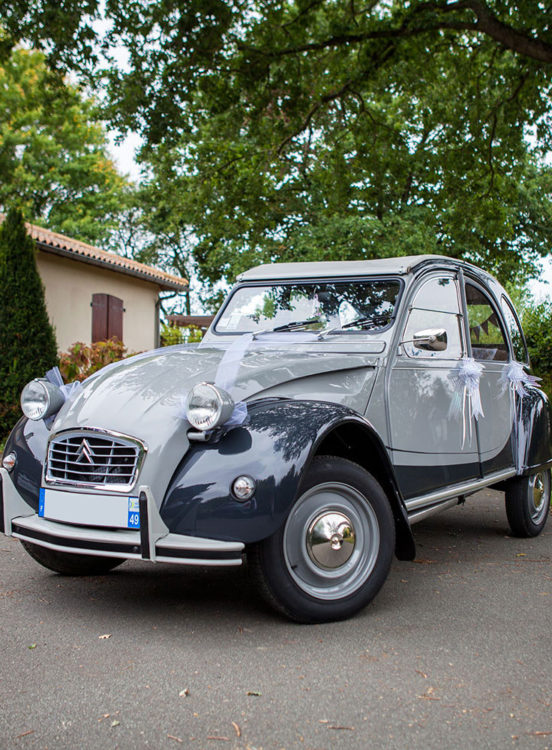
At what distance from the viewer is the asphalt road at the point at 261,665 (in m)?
2.52

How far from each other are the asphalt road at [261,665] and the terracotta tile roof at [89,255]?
11.6m

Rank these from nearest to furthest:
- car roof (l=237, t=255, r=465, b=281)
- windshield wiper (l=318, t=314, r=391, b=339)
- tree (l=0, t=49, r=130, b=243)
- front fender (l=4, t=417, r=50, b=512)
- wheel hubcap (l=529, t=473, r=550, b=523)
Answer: front fender (l=4, t=417, r=50, b=512), windshield wiper (l=318, t=314, r=391, b=339), car roof (l=237, t=255, r=465, b=281), wheel hubcap (l=529, t=473, r=550, b=523), tree (l=0, t=49, r=130, b=243)

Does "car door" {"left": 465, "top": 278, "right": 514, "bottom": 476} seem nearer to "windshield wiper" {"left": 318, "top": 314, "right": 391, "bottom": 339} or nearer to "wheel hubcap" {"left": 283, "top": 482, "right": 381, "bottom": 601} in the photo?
"windshield wiper" {"left": 318, "top": 314, "right": 391, "bottom": 339}

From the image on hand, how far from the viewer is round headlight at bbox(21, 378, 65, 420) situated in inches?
162

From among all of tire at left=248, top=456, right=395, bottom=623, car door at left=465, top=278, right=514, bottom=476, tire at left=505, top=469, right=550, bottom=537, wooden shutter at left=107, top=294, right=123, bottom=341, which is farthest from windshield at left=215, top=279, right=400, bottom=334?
wooden shutter at left=107, top=294, right=123, bottom=341

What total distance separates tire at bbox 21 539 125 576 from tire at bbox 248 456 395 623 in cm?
129

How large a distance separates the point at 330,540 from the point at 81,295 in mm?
14934

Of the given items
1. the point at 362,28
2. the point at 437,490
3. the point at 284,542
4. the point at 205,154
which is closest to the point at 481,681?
the point at 284,542

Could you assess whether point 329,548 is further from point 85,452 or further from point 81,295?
point 81,295

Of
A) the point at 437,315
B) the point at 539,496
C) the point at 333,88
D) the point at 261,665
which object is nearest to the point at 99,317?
the point at 333,88

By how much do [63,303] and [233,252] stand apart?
10.4 metres

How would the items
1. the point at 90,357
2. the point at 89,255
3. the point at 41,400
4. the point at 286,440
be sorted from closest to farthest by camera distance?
the point at 286,440, the point at 41,400, the point at 90,357, the point at 89,255

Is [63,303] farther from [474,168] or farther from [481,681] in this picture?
[481,681]

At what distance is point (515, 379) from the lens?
19.0 feet
